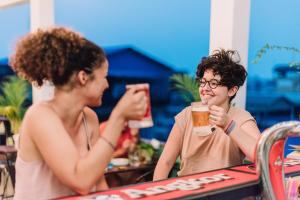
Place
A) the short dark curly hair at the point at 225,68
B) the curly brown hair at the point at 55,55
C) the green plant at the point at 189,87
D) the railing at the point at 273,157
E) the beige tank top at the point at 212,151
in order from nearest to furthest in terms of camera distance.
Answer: the railing at the point at 273,157, the curly brown hair at the point at 55,55, the beige tank top at the point at 212,151, the short dark curly hair at the point at 225,68, the green plant at the point at 189,87

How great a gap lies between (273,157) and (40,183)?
71 cm

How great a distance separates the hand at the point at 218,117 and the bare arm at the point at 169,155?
49 cm

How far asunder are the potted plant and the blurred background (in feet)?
0.64

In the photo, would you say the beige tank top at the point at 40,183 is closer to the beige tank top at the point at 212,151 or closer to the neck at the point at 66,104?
the neck at the point at 66,104

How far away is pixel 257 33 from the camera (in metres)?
3.15

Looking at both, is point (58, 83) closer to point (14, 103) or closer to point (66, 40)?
point (66, 40)

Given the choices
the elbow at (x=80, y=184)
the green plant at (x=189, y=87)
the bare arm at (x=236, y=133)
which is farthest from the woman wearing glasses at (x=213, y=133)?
the green plant at (x=189, y=87)

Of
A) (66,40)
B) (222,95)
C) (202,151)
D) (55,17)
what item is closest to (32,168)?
(66,40)

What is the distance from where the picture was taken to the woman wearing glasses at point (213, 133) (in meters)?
1.74

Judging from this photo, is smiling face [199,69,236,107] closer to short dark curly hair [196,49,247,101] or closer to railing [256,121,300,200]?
short dark curly hair [196,49,247,101]

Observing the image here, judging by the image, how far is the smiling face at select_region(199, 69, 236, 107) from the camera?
6.01 feet

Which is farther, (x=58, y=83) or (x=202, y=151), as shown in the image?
(x=202, y=151)

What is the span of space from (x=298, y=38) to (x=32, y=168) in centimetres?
236

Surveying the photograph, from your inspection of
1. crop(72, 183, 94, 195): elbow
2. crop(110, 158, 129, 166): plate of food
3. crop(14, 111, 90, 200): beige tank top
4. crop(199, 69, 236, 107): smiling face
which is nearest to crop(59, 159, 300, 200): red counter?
crop(72, 183, 94, 195): elbow
